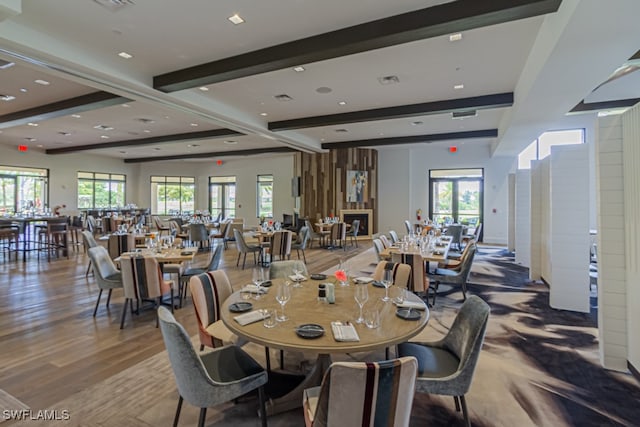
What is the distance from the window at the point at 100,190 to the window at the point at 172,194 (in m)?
1.49

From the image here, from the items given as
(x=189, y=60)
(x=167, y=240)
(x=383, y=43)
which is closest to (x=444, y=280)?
(x=383, y=43)

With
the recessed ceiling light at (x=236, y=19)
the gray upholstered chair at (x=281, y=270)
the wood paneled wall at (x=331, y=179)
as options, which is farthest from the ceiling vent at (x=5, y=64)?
the wood paneled wall at (x=331, y=179)

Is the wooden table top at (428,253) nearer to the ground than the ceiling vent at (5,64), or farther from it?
nearer to the ground

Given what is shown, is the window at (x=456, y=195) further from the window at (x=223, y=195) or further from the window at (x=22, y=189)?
the window at (x=22, y=189)

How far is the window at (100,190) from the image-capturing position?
15.1 meters

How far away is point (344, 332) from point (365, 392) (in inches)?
22.3

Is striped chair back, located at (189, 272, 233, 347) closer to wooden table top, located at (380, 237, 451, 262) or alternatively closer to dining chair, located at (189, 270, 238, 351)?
dining chair, located at (189, 270, 238, 351)

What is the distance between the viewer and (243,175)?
16641 mm

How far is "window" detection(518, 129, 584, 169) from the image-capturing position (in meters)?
10.1

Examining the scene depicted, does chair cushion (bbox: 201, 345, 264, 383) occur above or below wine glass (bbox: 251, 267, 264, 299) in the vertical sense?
below

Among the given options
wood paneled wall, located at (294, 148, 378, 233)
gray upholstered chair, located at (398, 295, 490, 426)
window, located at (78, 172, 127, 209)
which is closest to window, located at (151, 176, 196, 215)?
window, located at (78, 172, 127, 209)

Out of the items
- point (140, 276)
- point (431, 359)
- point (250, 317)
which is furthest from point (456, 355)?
point (140, 276)

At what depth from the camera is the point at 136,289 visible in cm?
389

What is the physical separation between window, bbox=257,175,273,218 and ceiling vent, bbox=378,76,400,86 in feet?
35.2
